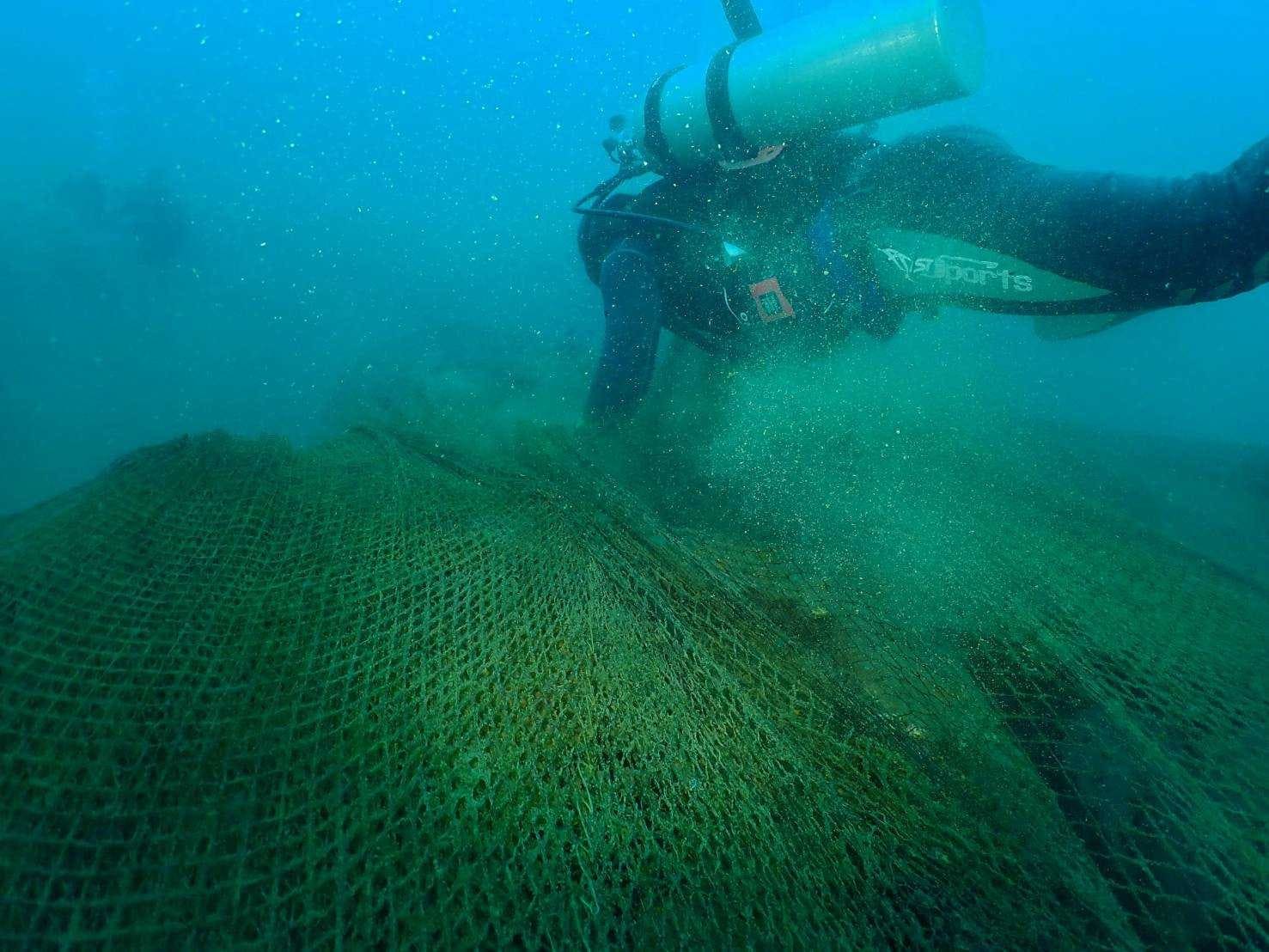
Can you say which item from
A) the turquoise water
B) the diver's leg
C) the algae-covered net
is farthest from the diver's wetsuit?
the algae-covered net

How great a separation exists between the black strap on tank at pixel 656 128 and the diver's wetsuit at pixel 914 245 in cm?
21

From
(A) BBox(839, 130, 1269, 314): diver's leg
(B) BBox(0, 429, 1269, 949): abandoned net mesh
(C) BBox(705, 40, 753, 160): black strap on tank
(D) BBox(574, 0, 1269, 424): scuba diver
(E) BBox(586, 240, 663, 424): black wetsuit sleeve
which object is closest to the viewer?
(B) BBox(0, 429, 1269, 949): abandoned net mesh

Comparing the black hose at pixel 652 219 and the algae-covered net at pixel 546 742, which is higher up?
the black hose at pixel 652 219

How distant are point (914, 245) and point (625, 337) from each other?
1.96 meters

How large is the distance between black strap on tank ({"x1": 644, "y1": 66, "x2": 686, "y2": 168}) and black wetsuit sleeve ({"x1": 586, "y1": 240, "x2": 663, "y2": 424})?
1020 millimetres

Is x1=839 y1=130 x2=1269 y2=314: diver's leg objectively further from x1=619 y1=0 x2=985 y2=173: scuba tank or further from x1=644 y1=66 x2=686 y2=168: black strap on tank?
x1=644 y1=66 x2=686 y2=168: black strap on tank

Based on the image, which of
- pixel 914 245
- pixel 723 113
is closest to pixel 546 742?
pixel 914 245

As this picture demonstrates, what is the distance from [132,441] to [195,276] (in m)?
11.9

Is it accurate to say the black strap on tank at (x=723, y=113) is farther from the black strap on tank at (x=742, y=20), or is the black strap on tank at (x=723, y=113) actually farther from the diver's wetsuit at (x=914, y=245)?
the black strap on tank at (x=742, y=20)

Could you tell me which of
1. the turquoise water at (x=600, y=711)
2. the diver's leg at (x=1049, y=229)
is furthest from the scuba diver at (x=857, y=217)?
the turquoise water at (x=600, y=711)

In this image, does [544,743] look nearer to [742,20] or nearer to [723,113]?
[723,113]

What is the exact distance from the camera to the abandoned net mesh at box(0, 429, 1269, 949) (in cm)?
93

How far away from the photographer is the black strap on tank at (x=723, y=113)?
12.7 ft

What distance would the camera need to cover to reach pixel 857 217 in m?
3.56
